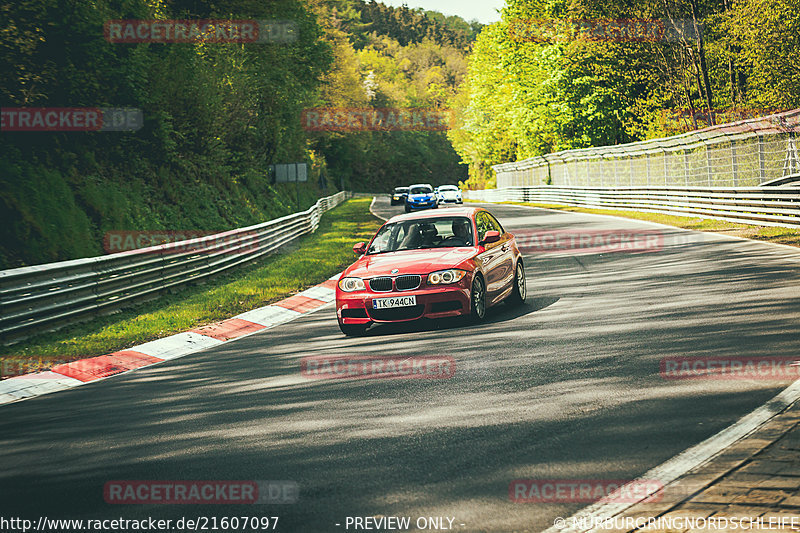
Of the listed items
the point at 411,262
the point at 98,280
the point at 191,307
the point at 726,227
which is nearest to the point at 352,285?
the point at 411,262

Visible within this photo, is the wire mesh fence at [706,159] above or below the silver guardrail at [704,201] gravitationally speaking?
above

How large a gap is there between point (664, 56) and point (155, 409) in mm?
43383

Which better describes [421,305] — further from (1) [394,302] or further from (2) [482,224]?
(2) [482,224]

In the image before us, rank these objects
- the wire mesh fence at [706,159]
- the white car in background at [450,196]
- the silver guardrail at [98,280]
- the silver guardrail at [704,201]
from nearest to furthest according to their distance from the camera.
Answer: the silver guardrail at [98,280] < the silver guardrail at [704,201] < the wire mesh fence at [706,159] < the white car in background at [450,196]

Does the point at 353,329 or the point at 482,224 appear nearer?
the point at 353,329

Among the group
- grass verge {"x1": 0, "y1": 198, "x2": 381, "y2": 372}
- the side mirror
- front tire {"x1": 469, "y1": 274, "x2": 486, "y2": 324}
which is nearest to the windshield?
the side mirror

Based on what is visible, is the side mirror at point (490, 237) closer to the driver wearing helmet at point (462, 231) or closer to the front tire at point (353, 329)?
the driver wearing helmet at point (462, 231)

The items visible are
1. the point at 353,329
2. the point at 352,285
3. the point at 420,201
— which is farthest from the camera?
the point at 420,201

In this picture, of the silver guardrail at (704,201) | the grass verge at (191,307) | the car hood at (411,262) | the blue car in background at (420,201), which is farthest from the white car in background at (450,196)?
the car hood at (411,262)

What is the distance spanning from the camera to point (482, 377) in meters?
7.66

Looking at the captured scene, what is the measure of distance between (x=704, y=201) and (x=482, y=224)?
1664 cm

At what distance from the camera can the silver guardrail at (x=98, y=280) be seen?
11.8 metres

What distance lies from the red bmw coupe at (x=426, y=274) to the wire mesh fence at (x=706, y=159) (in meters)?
12.6

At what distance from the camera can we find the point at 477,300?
11.0 metres
